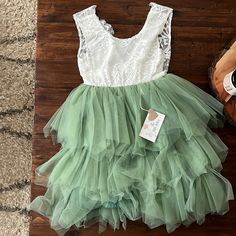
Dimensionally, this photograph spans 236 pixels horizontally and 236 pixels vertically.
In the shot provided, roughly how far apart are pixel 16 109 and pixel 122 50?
15.6 inches

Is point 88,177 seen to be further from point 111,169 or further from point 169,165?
point 169,165

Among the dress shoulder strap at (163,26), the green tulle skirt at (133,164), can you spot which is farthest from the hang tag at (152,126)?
the dress shoulder strap at (163,26)

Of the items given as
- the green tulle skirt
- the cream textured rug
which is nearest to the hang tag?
the green tulle skirt

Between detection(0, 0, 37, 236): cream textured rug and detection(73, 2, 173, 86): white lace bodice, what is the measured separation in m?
0.31

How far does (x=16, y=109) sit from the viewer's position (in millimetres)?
1098

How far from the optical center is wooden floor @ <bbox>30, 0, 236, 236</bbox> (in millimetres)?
843

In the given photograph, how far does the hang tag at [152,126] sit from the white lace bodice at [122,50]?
83 mm

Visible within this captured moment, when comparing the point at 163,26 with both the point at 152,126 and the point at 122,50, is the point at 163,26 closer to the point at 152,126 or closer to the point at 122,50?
the point at 122,50

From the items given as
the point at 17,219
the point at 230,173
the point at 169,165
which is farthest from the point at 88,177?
the point at 17,219

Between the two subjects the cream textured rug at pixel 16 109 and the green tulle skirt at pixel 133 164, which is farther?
the cream textured rug at pixel 16 109

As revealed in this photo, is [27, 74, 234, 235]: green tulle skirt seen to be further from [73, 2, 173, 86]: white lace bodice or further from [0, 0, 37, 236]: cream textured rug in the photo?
[0, 0, 37, 236]: cream textured rug

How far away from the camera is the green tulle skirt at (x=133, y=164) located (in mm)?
746

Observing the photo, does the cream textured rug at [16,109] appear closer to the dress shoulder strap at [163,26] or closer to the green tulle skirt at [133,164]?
the green tulle skirt at [133,164]

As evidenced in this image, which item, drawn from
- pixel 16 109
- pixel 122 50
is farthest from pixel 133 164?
pixel 16 109
